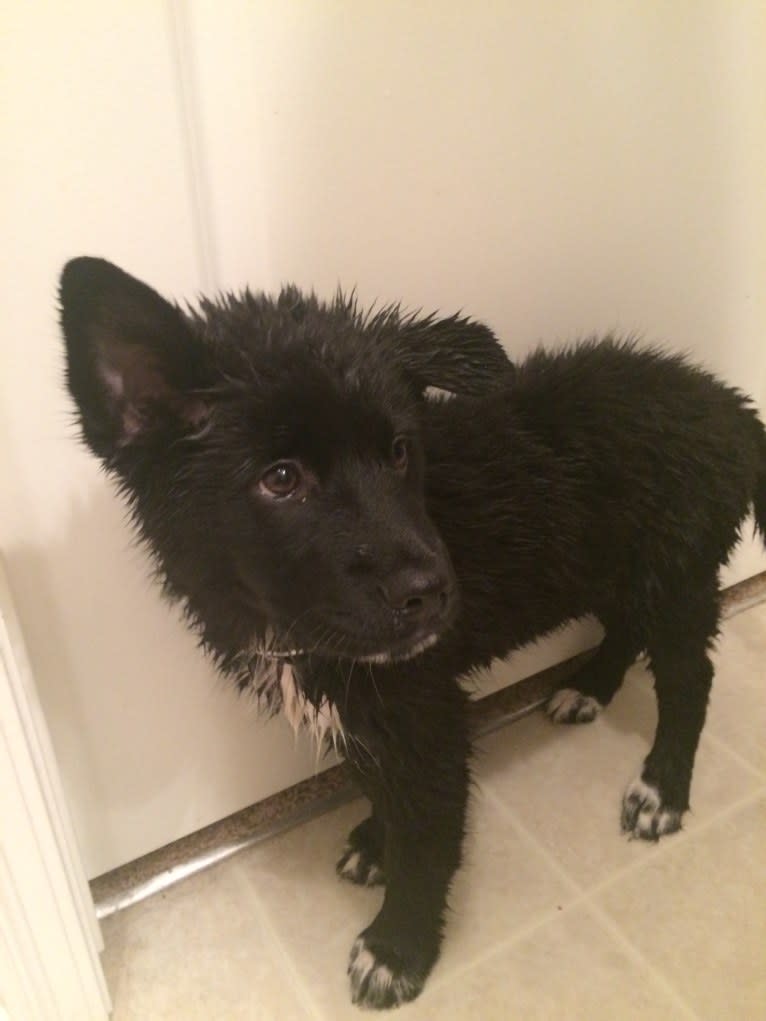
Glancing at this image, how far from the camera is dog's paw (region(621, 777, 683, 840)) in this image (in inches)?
65.5

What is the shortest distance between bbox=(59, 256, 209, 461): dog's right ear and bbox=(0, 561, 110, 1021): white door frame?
1.10 ft

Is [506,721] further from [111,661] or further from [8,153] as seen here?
[8,153]

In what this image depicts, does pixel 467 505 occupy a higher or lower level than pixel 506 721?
higher

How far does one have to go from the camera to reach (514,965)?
4.78 ft

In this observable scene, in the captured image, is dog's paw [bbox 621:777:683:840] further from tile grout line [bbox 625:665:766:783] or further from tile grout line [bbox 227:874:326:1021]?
tile grout line [bbox 227:874:326:1021]

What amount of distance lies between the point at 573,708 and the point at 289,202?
1342 mm

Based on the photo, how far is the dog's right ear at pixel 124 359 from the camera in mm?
837

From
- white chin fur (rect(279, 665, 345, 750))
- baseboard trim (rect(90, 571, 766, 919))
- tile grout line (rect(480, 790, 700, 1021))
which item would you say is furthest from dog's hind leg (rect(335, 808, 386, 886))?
white chin fur (rect(279, 665, 345, 750))

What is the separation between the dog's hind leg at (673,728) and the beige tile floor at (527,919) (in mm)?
47

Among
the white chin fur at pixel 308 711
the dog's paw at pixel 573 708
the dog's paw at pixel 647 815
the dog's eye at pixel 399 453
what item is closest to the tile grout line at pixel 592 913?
the dog's paw at pixel 647 815

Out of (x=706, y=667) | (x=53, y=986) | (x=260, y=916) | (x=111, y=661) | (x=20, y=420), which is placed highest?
(x=20, y=420)

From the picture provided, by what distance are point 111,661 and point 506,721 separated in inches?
39.2

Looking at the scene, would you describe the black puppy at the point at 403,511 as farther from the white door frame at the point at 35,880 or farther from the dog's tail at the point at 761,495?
the white door frame at the point at 35,880

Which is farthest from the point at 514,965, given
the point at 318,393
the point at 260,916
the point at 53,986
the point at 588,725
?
the point at 318,393
